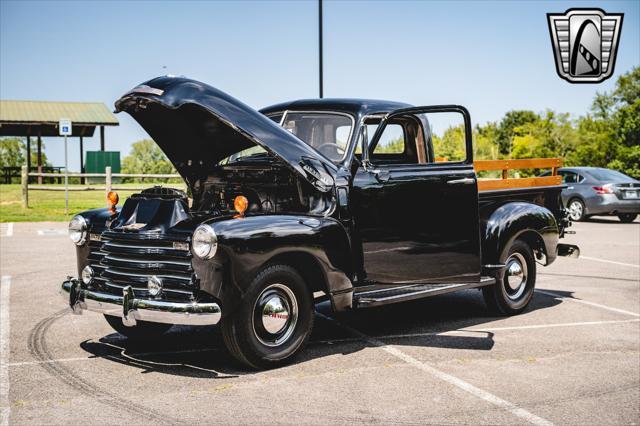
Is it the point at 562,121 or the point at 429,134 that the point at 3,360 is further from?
the point at 562,121

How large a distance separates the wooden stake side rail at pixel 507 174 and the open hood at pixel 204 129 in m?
2.17

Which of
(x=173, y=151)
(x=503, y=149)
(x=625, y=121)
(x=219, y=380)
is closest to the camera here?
(x=219, y=380)

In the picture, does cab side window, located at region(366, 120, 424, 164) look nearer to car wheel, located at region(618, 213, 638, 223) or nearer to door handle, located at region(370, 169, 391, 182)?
door handle, located at region(370, 169, 391, 182)

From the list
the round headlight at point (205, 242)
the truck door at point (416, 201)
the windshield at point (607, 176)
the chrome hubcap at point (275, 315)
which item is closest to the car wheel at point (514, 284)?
the truck door at point (416, 201)

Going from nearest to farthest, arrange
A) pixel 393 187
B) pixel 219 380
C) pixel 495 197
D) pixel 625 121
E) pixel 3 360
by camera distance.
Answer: pixel 219 380 → pixel 3 360 → pixel 393 187 → pixel 495 197 → pixel 625 121

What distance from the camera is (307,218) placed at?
566cm

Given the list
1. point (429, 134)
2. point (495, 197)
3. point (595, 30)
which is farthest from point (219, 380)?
point (595, 30)

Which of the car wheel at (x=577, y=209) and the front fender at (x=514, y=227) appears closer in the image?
the front fender at (x=514, y=227)

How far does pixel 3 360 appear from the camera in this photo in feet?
18.6

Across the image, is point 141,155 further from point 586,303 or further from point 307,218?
point 307,218

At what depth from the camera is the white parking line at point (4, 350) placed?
448 cm

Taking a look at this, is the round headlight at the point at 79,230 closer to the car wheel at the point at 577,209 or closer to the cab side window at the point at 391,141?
the cab side window at the point at 391,141

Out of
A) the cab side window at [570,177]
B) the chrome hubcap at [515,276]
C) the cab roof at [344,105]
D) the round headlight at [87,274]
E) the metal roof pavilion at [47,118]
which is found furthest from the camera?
the metal roof pavilion at [47,118]

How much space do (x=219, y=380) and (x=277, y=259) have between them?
0.99 meters
